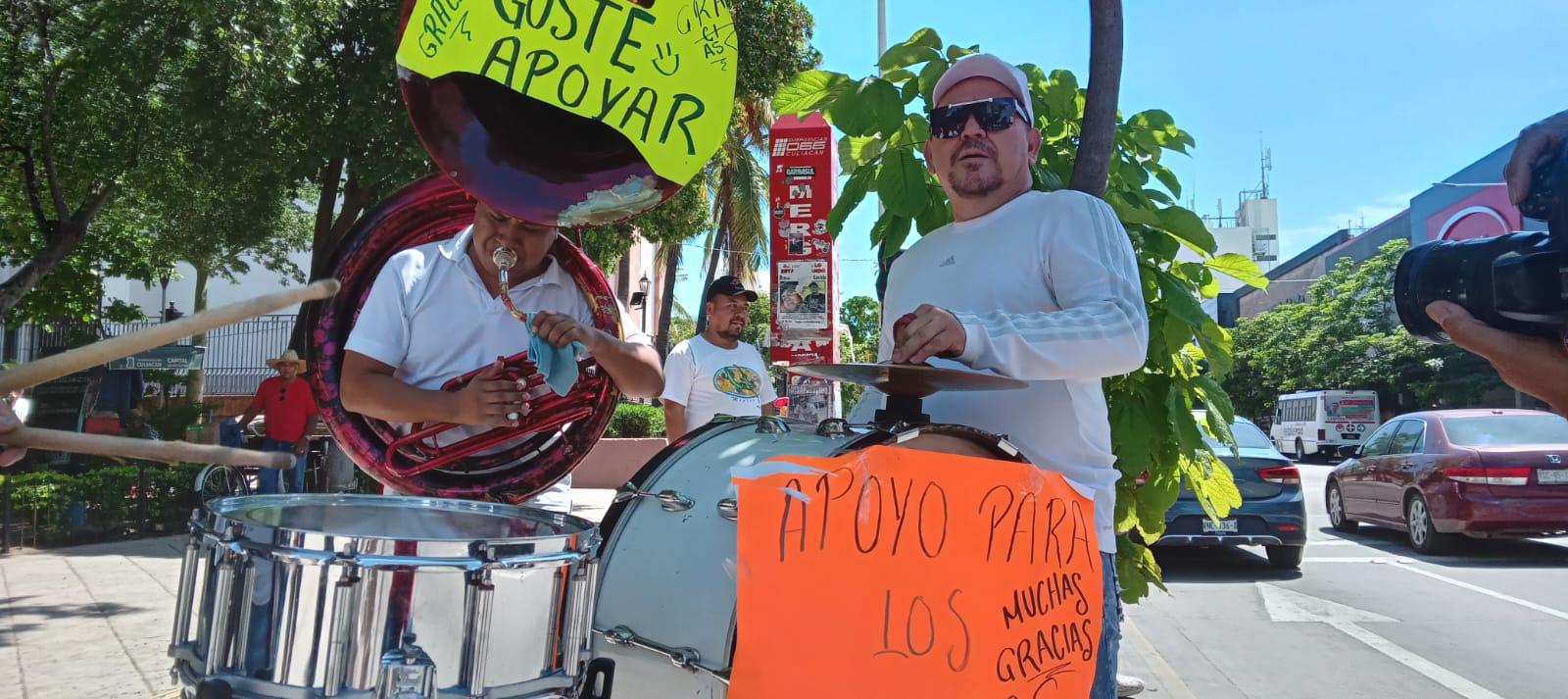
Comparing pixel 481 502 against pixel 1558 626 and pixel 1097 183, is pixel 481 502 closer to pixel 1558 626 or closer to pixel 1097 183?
pixel 1097 183

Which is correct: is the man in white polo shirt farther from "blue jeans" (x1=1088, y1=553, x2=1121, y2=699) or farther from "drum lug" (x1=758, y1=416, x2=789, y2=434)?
"blue jeans" (x1=1088, y1=553, x2=1121, y2=699)

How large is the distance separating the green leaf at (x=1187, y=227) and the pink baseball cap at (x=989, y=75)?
107 cm

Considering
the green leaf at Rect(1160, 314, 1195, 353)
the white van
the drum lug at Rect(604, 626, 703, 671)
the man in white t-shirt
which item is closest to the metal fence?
the man in white t-shirt

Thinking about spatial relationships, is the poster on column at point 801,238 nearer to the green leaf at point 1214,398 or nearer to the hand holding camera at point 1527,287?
the green leaf at point 1214,398

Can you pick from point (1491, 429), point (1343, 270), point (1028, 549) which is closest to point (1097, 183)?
point (1028, 549)

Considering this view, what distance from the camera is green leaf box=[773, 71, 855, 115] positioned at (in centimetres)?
310

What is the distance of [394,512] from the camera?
Result: 72.6 inches

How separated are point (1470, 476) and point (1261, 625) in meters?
4.03

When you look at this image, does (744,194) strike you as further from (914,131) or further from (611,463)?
(914,131)

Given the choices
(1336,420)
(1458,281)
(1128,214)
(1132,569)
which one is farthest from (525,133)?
(1336,420)

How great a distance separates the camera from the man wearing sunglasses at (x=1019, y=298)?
168cm

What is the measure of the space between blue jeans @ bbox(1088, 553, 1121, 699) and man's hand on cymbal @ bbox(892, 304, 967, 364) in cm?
61

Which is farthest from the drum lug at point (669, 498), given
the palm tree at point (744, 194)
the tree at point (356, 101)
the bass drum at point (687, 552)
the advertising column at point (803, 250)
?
the palm tree at point (744, 194)

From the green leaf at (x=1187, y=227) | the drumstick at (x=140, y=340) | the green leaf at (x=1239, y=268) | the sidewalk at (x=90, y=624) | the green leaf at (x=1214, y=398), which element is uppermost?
the green leaf at (x=1187, y=227)
